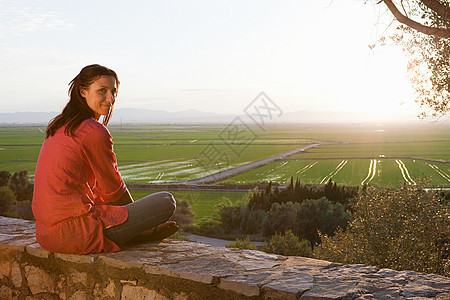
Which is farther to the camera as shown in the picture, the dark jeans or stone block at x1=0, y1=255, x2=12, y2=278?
stone block at x1=0, y1=255, x2=12, y2=278

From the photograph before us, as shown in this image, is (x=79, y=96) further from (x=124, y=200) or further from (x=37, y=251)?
(x=37, y=251)

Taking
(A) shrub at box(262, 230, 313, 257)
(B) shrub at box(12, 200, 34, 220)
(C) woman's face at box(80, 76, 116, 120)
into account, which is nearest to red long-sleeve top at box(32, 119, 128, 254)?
(C) woman's face at box(80, 76, 116, 120)

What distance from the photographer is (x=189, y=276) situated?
281 cm

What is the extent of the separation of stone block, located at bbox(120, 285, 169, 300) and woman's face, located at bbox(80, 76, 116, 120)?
1335 mm

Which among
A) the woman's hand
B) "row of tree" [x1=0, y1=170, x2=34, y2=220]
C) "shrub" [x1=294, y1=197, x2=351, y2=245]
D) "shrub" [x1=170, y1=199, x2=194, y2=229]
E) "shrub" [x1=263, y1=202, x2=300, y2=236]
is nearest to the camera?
the woman's hand

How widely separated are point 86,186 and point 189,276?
1.04m

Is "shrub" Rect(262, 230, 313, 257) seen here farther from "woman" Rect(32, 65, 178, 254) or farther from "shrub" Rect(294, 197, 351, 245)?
"woman" Rect(32, 65, 178, 254)

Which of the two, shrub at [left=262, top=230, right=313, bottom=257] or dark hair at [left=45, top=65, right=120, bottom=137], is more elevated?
dark hair at [left=45, top=65, right=120, bottom=137]

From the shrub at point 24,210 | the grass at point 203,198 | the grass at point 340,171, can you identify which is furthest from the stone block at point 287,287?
the grass at point 340,171

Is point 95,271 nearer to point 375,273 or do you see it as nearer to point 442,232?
point 375,273

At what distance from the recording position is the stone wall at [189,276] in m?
2.59

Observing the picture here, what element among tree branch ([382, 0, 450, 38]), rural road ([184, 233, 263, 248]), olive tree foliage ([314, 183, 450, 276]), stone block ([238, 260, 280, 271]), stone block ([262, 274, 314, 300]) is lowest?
rural road ([184, 233, 263, 248])

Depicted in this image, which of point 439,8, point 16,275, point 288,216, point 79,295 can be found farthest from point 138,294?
point 288,216

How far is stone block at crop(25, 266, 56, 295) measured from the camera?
3377 millimetres
